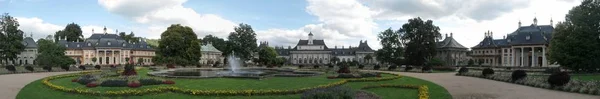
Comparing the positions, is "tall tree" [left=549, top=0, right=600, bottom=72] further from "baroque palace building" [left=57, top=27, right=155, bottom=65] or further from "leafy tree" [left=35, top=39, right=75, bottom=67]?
"baroque palace building" [left=57, top=27, right=155, bottom=65]

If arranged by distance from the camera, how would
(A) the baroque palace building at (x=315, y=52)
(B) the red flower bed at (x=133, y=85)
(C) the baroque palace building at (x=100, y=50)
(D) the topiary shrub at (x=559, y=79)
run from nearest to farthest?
(B) the red flower bed at (x=133, y=85) → (D) the topiary shrub at (x=559, y=79) → (C) the baroque palace building at (x=100, y=50) → (A) the baroque palace building at (x=315, y=52)

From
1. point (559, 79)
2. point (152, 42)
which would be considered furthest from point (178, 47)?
point (152, 42)

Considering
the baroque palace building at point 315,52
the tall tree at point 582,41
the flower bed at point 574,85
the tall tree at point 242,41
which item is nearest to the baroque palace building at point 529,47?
the tall tree at point 582,41

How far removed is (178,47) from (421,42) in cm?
3277

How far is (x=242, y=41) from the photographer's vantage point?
216ft

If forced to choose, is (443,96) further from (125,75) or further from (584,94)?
(125,75)

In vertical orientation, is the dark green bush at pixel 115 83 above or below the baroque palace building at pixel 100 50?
below

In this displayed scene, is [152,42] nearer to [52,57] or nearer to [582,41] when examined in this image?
[52,57]

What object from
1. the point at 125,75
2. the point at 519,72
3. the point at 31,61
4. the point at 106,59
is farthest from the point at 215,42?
the point at 519,72

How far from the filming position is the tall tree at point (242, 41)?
6550 cm

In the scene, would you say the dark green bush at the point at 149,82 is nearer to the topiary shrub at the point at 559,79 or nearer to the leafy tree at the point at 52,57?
the topiary shrub at the point at 559,79

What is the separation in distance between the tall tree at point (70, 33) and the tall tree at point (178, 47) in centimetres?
4050

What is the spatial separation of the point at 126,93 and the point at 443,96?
12.0 m

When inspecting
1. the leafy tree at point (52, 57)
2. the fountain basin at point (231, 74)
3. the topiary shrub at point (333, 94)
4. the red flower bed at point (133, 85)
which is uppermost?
the leafy tree at point (52, 57)
